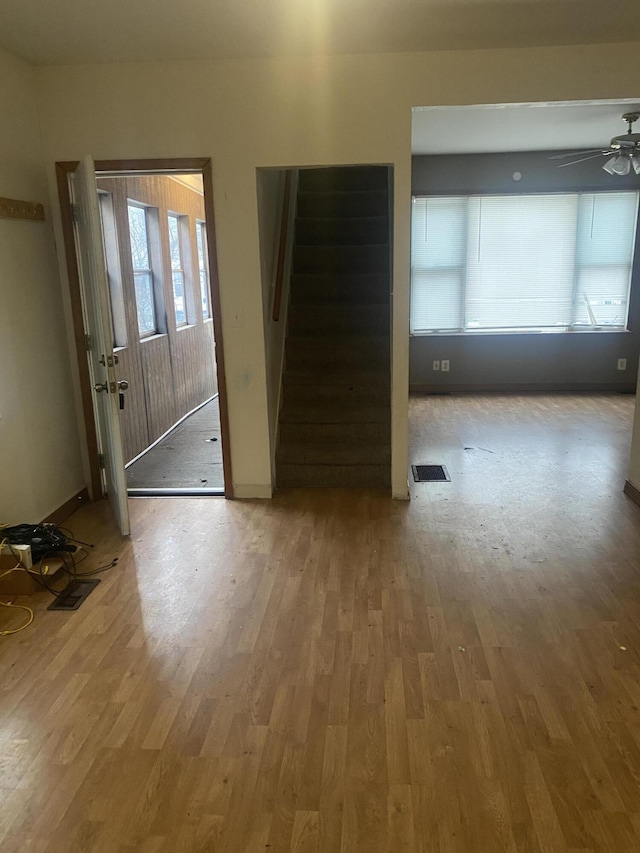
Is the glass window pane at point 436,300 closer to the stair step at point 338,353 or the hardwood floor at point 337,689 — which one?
the stair step at point 338,353

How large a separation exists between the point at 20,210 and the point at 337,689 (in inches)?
119

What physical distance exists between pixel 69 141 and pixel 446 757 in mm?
3782

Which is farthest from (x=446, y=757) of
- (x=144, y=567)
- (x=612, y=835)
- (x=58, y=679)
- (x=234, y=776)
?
(x=144, y=567)

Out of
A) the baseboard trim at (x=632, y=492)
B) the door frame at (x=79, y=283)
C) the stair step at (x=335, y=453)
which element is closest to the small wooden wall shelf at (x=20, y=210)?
the door frame at (x=79, y=283)

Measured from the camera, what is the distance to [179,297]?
22.0ft

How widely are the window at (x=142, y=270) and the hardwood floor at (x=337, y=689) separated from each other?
2.38m

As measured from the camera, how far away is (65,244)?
12.4 ft

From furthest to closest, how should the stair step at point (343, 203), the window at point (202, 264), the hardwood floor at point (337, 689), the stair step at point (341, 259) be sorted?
the window at point (202, 264), the stair step at point (343, 203), the stair step at point (341, 259), the hardwood floor at point (337, 689)

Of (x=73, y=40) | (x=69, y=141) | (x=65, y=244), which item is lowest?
(x=65, y=244)

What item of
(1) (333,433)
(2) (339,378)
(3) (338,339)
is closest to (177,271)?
(3) (338,339)

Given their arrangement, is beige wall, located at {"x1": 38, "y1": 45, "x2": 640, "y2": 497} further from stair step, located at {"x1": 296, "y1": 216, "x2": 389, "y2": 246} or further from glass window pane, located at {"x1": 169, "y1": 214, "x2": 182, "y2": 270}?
glass window pane, located at {"x1": 169, "y1": 214, "x2": 182, "y2": 270}

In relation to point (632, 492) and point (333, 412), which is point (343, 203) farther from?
point (632, 492)

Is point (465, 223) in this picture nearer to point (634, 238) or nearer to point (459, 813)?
point (634, 238)

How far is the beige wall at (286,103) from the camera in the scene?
336cm
